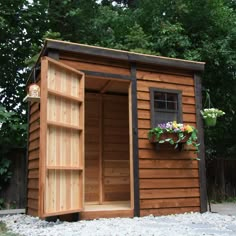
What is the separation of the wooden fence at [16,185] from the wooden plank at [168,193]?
2852 millimetres

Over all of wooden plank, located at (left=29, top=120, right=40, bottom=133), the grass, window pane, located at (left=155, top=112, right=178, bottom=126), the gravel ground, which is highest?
window pane, located at (left=155, top=112, right=178, bottom=126)

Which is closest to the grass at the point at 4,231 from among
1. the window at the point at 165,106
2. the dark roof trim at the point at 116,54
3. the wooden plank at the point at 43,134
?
the wooden plank at the point at 43,134

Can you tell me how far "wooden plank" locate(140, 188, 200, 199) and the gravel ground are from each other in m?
0.34

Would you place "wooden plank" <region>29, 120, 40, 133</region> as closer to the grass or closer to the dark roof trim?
the dark roof trim

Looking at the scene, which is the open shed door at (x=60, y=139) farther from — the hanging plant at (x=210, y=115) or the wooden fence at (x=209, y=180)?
the wooden fence at (x=209, y=180)

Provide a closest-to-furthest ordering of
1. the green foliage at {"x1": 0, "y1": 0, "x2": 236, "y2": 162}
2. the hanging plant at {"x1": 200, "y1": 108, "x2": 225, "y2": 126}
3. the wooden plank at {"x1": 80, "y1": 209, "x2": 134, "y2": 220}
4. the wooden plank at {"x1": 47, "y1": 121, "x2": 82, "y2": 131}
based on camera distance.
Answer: the wooden plank at {"x1": 47, "y1": 121, "x2": 82, "y2": 131} < the wooden plank at {"x1": 80, "y1": 209, "x2": 134, "y2": 220} < the hanging plant at {"x1": 200, "y1": 108, "x2": 225, "y2": 126} < the green foliage at {"x1": 0, "y1": 0, "x2": 236, "y2": 162}

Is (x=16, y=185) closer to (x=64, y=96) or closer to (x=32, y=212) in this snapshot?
(x=32, y=212)

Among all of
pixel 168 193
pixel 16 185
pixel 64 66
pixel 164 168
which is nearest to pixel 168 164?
pixel 164 168

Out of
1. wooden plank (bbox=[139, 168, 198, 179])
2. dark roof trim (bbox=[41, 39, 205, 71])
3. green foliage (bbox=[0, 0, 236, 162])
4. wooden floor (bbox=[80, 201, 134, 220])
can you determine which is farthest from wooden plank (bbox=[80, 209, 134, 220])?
green foliage (bbox=[0, 0, 236, 162])

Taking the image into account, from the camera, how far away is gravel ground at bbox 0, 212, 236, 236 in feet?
13.4

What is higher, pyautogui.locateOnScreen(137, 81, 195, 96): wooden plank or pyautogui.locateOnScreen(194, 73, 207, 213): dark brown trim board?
pyautogui.locateOnScreen(137, 81, 195, 96): wooden plank

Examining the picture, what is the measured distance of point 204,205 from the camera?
20.0 feet

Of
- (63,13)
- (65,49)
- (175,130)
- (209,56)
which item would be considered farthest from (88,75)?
(63,13)

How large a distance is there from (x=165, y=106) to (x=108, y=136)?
1558mm
